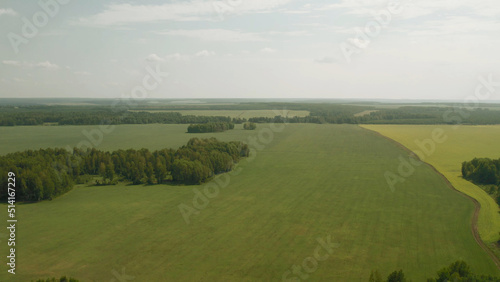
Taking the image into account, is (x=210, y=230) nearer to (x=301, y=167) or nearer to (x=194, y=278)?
(x=194, y=278)

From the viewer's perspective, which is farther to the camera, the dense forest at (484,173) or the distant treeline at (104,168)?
the dense forest at (484,173)

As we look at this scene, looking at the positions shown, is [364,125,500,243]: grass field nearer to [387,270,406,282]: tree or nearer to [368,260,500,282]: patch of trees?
[368,260,500,282]: patch of trees

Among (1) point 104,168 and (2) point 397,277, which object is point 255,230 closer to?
(2) point 397,277

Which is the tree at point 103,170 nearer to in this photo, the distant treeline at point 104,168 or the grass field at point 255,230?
the distant treeline at point 104,168

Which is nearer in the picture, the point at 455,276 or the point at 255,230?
the point at 455,276

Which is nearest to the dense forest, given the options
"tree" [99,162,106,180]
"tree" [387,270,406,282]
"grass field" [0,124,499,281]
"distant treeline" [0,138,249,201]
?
"grass field" [0,124,499,281]

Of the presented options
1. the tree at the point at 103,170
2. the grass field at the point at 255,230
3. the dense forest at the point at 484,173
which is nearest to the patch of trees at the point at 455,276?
the grass field at the point at 255,230

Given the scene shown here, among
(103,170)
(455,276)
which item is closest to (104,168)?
(103,170)
